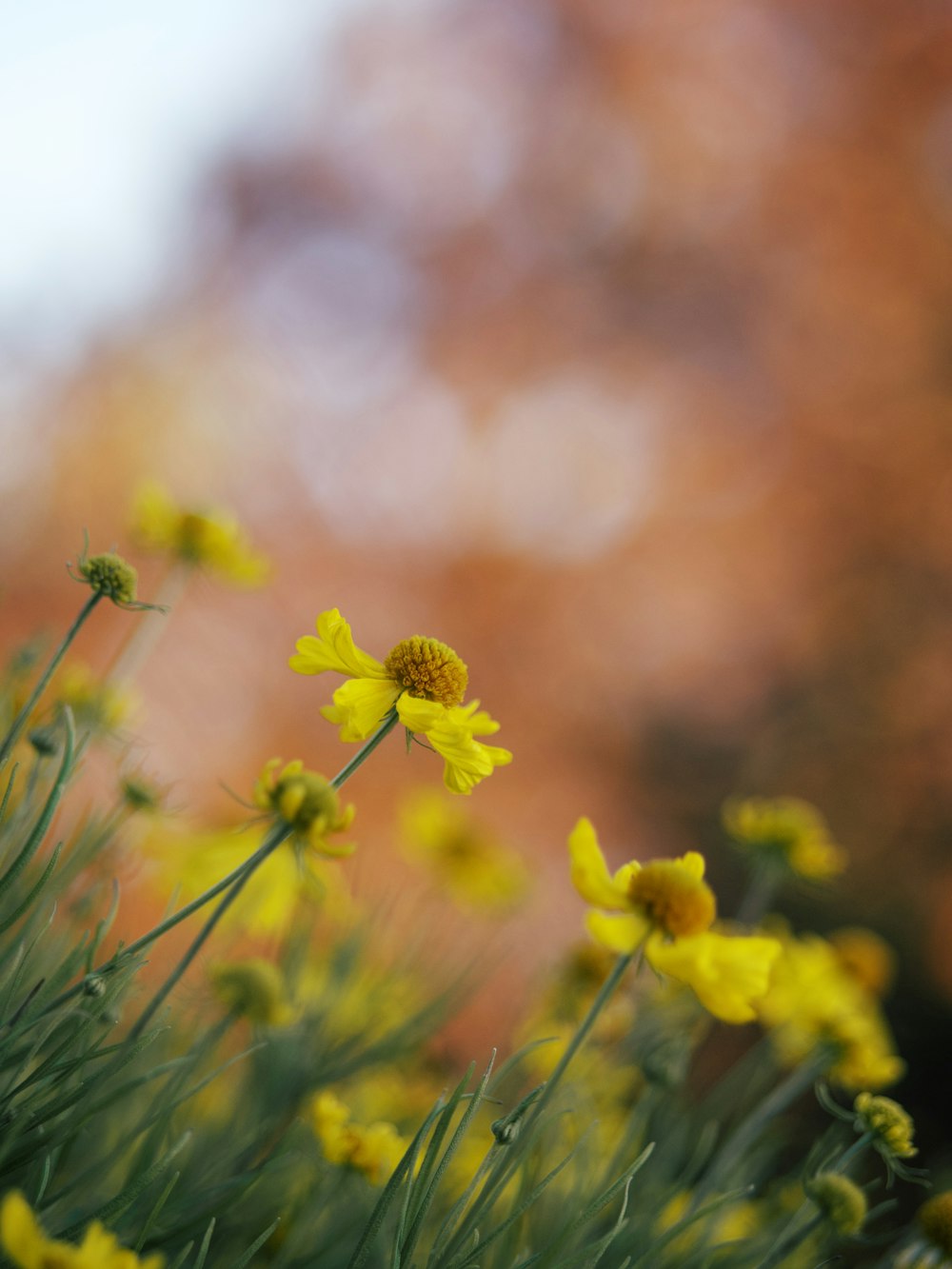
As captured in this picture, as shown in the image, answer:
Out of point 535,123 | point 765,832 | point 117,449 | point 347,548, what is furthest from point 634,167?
point 765,832

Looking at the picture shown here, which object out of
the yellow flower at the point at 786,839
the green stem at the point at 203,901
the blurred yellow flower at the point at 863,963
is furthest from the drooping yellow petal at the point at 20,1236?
the blurred yellow flower at the point at 863,963

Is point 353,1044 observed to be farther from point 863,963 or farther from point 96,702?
point 863,963

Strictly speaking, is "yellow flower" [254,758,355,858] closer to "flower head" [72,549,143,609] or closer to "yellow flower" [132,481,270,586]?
"flower head" [72,549,143,609]

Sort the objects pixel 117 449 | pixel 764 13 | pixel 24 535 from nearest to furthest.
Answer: pixel 24 535 < pixel 117 449 < pixel 764 13

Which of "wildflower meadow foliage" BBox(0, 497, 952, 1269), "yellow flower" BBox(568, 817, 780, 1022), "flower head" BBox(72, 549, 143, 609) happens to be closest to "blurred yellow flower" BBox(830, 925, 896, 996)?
"wildflower meadow foliage" BBox(0, 497, 952, 1269)

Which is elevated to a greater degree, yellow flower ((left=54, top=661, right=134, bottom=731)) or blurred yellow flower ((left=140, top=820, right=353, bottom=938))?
yellow flower ((left=54, top=661, right=134, bottom=731))

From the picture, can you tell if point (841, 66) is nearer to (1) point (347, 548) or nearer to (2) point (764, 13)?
(2) point (764, 13)
